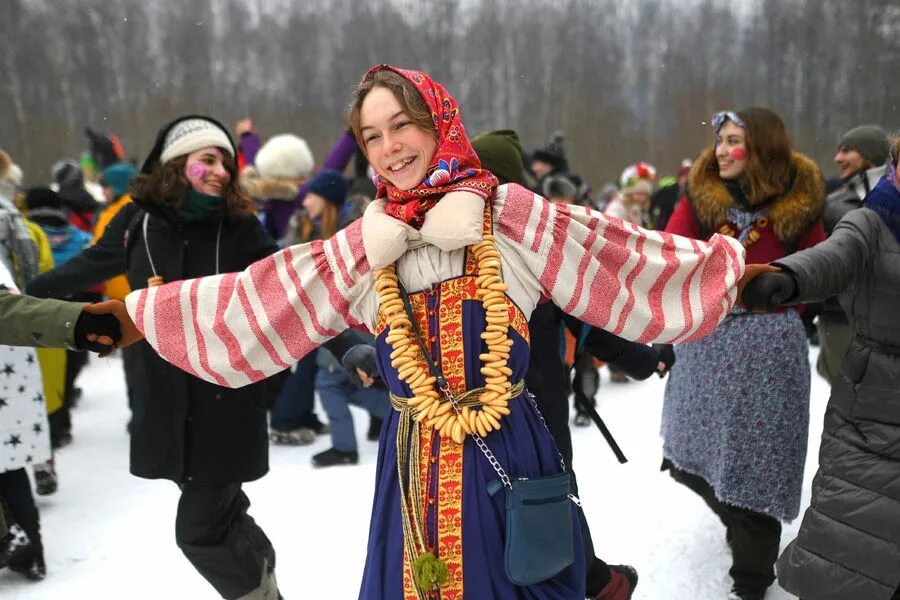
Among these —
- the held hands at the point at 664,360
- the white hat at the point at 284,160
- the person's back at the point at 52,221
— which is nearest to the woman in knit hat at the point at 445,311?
the held hands at the point at 664,360

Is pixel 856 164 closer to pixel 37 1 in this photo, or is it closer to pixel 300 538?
pixel 300 538

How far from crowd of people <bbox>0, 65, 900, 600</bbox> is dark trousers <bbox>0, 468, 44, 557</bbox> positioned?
11 millimetres

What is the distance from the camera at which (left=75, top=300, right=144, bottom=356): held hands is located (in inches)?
79.5

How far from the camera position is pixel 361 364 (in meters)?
2.44

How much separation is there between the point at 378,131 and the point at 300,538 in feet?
9.19

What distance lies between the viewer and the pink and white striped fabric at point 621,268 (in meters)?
1.90

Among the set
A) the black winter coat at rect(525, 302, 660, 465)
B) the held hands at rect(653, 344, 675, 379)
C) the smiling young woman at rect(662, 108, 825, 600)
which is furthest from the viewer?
the smiling young woman at rect(662, 108, 825, 600)

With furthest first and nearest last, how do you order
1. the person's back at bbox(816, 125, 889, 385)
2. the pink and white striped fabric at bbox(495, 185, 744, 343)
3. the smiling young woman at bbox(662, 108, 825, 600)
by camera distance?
the person's back at bbox(816, 125, 889, 385) → the smiling young woman at bbox(662, 108, 825, 600) → the pink and white striped fabric at bbox(495, 185, 744, 343)

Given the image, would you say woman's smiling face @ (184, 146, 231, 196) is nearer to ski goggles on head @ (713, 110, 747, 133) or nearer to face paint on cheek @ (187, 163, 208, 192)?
face paint on cheek @ (187, 163, 208, 192)

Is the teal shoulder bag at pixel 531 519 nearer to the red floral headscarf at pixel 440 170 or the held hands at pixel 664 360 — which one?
the red floral headscarf at pixel 440 170

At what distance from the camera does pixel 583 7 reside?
60.4 ft

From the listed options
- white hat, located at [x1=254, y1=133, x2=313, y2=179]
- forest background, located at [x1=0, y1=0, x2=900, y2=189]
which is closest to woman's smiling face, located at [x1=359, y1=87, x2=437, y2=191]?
white hat, located at [x1=254, y1=133, x2=313, y2=179]

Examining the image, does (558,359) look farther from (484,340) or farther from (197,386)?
(197,386)

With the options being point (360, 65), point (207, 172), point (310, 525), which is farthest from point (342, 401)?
point (360, 65)
